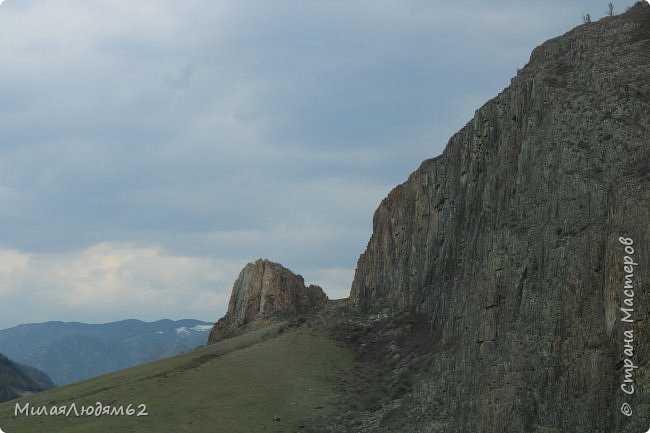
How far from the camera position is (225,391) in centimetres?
8381

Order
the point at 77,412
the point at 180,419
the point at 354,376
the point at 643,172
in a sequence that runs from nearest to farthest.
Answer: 1. the point at 643,172
2. the point at 180,419
3. the point at 77,412
4. the point at 354,376

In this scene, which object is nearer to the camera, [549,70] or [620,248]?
[620,248]

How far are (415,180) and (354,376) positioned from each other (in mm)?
30913

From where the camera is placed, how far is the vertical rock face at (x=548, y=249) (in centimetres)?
5147

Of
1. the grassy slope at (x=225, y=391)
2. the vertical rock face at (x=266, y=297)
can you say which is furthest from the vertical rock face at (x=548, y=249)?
the vertical rock face at (x=266, y=297)

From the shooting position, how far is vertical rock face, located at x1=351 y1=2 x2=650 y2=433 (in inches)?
2026

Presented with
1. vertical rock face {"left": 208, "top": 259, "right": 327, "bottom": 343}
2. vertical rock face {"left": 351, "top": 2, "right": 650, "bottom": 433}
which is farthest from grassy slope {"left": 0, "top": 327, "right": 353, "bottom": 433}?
vertical rock face {"left": 208, "top": 259, "right": 327, "bottom": 343}

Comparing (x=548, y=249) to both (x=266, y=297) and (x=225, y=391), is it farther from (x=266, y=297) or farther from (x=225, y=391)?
(x=266, y=297)

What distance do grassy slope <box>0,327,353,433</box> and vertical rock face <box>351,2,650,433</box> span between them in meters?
13.5

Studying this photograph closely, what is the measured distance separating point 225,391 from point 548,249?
40432mm

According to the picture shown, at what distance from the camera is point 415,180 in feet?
348

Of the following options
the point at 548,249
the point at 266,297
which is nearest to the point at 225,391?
the point at 548,249

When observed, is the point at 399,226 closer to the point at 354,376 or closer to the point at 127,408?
the point at 354,376

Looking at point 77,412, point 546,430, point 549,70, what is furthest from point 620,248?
point 77,412
